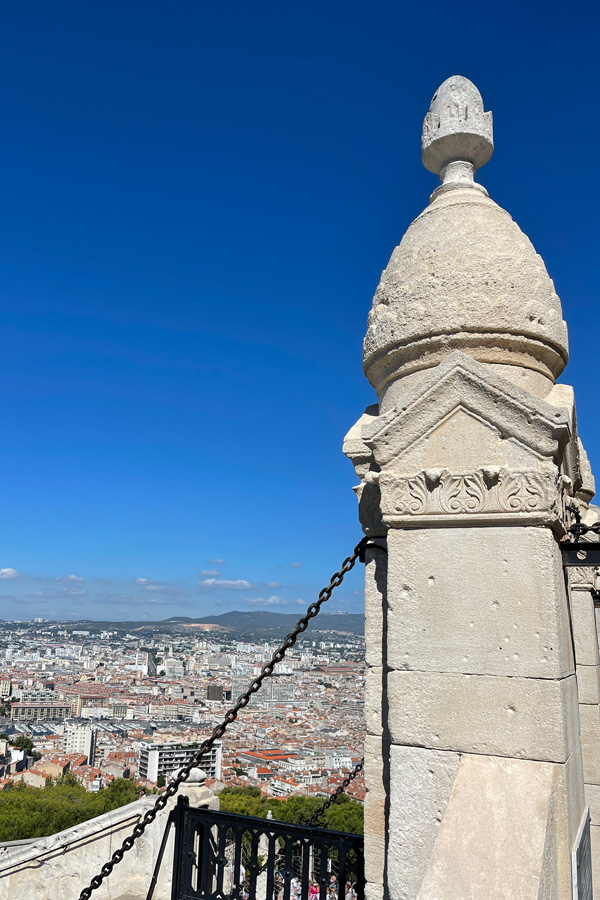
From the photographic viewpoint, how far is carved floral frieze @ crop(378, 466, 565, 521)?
2.86 meters

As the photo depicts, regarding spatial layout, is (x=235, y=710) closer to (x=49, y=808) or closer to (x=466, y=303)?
(x=466, y=303)

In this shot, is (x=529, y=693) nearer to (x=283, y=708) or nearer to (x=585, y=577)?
(x=585, y=577)

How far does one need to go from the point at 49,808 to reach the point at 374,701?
113 feet

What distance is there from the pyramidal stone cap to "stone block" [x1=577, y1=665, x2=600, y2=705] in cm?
202

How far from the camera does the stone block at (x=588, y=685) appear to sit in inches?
168

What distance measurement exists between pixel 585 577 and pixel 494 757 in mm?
2206

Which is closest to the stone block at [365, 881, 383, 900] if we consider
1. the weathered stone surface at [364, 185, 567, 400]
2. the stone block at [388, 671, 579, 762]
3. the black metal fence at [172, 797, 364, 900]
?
the black metal fence at [172, 797, 364, 900]

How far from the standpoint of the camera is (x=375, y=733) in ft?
10.7

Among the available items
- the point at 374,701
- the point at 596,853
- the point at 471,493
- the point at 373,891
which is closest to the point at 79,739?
the point at 596,853

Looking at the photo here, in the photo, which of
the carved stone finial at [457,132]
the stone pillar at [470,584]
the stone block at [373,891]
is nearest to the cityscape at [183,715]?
the stone block at [373,891]

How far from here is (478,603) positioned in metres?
2.89

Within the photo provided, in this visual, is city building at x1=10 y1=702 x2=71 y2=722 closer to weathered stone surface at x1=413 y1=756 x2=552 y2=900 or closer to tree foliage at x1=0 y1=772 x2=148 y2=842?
tree foliage at x1=0 y1=772 x2=148 y2=842

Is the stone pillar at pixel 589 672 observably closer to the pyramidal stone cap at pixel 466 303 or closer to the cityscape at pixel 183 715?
the pyramidal stone cap at pixel 466 303

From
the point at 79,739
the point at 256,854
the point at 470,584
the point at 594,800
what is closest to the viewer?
the point at 470,584
